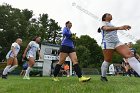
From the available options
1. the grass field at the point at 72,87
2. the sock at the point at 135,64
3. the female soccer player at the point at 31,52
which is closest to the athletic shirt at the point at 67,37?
the grass field at the point at 72,87

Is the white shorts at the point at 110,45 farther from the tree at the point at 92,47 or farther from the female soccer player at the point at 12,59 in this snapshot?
the tree at the point at 92,47

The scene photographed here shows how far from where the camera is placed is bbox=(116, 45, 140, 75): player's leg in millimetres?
9164

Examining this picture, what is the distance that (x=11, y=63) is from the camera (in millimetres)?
17000

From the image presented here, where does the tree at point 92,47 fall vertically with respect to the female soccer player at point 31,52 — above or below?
above

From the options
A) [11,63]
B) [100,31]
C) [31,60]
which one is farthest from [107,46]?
[11,63]

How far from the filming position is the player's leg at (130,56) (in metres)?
9.16

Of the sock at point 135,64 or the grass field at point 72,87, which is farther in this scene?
the sock at point 135,64

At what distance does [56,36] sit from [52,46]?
57.7 m

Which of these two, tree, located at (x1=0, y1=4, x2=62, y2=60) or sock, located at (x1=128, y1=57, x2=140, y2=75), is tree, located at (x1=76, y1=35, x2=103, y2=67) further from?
sock, located at (x1=128, y1=57, x2=140, y2=75)

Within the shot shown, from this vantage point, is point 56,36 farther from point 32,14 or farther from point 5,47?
point 5,47

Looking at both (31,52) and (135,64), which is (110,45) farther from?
(31,52)

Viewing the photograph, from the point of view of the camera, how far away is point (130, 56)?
372 inches

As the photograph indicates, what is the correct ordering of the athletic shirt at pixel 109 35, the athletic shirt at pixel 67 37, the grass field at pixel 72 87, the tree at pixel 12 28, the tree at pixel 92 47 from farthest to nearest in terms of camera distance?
1. the tree at pixel 92 47
2. the tree at pixel 12 28
3. the athletic shirt at pixel 67 37
4. the athletic shirt at pixel 109 35
5. the grass field at pixel 72 87

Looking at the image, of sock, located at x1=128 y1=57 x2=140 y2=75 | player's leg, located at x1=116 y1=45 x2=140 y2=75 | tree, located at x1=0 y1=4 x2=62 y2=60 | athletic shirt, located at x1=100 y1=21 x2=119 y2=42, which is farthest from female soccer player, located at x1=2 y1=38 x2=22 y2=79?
tree, located at x1=0 y1=4 x2=62 y2=60
